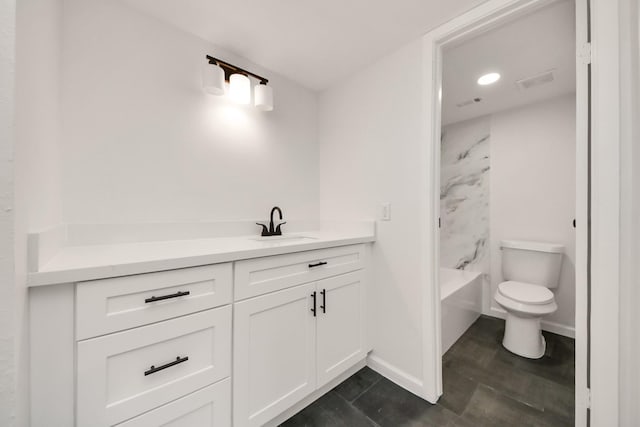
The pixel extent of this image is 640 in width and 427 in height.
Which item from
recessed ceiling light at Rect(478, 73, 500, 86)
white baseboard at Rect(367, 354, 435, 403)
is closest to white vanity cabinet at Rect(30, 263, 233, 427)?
white baseboard at Rect(367, 354, 435, 403)

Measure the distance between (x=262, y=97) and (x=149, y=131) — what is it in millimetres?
686

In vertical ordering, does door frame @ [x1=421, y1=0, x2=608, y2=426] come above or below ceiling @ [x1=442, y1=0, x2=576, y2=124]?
below

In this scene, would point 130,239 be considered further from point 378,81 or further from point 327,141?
point 378,81

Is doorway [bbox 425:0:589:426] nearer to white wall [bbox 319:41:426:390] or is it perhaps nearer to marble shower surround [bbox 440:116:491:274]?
white wall [bbox 319:41:426:390]

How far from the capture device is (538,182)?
2.18 metres

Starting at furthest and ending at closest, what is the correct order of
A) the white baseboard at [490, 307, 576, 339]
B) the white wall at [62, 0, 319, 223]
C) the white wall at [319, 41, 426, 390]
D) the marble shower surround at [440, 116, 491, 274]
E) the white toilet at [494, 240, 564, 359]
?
1. the marble shower surround at [440, 116, 491, 274]
2. the white baseboard at [490, 307, 576, 339]
3. the white toilet at [494, 240, 564, 359]
4. the white wall at [319, 41, 426, 390]
5. the white wall at [62, 0, 319, 223]

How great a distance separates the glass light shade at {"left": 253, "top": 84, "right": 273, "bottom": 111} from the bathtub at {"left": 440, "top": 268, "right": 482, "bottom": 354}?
72.0 inches

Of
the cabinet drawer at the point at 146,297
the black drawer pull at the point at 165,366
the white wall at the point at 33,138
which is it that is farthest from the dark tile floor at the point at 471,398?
the white wall at the point at 33,138

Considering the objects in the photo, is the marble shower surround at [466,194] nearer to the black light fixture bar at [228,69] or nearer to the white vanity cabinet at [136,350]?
the black light fixture bar at [228,69]

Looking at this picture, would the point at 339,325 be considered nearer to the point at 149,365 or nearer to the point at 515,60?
the point at 149,365

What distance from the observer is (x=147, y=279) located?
79cm

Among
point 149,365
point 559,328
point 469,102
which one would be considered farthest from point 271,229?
point 559,328

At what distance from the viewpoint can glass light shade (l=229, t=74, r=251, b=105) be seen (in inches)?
57.3

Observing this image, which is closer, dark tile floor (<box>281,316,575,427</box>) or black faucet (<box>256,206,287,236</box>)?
dark tile floor (<box>281,316,575,427</box>)
